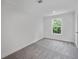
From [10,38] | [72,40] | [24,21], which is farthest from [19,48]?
[72,40]

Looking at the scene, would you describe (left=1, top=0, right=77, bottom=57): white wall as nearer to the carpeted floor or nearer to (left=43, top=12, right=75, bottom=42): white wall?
the carpeted floor

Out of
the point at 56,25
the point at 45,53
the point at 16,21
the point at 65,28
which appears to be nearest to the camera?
the point at 45,53

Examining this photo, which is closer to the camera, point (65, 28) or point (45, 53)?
point (45, 53)

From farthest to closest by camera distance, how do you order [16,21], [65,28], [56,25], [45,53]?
[56,25], [65,28], [16,21], [45,53]

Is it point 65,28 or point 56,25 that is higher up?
point 56,25

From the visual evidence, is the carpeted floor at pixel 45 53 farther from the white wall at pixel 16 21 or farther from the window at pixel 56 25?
the window at pixel 56 25

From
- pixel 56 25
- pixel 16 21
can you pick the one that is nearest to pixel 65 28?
pixel 56 25

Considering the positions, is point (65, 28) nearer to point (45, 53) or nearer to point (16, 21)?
point (45, 53)

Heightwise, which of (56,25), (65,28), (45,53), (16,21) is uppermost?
(16,21)

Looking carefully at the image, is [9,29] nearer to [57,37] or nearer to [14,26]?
[14,26]

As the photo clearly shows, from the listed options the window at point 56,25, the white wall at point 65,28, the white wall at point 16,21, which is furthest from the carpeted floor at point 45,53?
the window at point 56,25

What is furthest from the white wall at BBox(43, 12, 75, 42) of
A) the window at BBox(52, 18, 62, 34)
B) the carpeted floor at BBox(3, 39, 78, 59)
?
the carpeted floor at BBox(3, 39, 78, 59)

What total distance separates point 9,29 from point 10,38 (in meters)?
0.41

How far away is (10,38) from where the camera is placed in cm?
289
